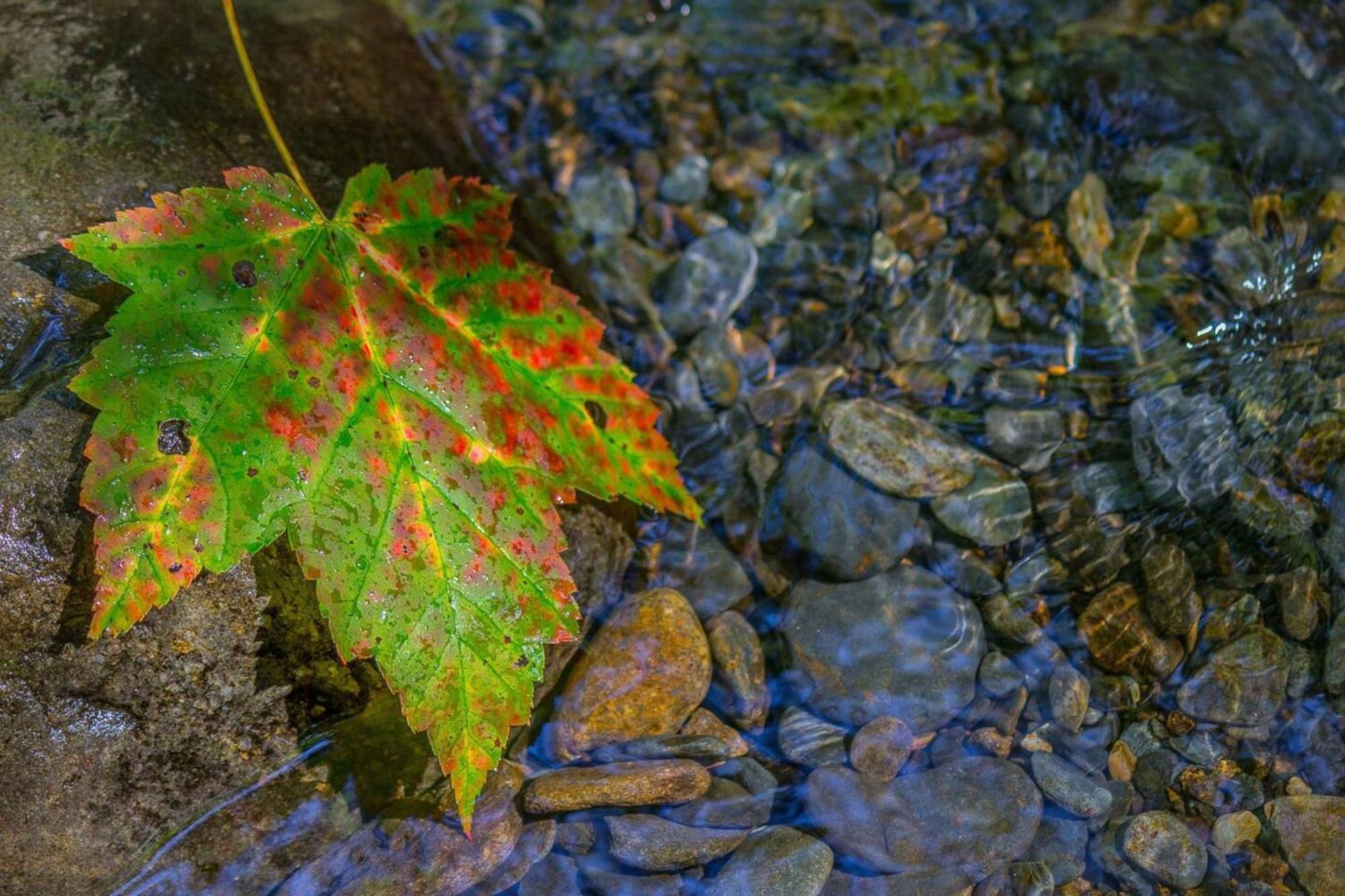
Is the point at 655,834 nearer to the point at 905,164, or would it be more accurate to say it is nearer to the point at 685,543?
the point at 685,543

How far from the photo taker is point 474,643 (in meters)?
2.06

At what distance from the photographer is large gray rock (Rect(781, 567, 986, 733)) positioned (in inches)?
103

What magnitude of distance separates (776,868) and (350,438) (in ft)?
4.92

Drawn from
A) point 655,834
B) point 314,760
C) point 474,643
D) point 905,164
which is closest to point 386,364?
point 474,643

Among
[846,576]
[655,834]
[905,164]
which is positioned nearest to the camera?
[655,834]

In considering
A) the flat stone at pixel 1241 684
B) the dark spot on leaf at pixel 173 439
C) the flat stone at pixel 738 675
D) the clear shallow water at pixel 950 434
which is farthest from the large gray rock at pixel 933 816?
the dark spot on leaf at pixel 173 439

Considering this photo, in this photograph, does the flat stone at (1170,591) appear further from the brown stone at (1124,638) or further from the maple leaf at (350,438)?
the maple leaf at (350,438)

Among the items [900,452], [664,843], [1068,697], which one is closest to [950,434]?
[900,452]

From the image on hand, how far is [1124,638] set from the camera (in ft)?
8.74

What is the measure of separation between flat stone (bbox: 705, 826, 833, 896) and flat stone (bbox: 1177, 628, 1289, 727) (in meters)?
1.13

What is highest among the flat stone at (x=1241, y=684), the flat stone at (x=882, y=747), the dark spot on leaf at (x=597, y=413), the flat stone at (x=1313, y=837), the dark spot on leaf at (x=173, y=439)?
the dark spot on leaf at (x=173, y=439)

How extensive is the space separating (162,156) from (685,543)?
6.16 ft

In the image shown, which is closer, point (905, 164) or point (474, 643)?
point (474, 643)

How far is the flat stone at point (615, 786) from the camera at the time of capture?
2436mm
